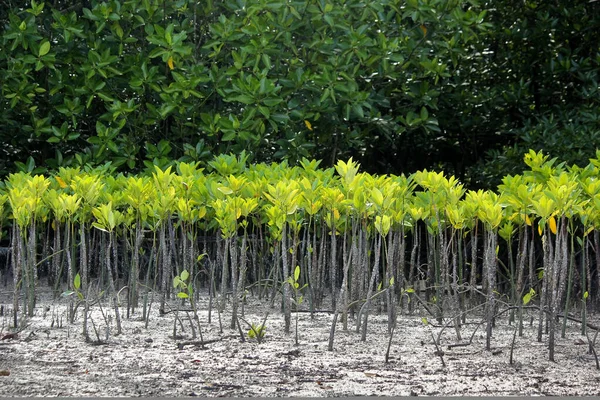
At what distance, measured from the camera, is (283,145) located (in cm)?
747

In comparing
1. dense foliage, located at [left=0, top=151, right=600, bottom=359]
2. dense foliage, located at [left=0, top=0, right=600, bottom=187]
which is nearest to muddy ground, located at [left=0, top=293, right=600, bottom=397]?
dense foliage, located at [left=0, top=151, right=600, bottom=359]

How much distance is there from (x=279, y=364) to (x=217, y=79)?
4106 mm

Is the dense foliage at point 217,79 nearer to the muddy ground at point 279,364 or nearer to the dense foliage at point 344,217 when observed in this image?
the dense foliage at point 344,217

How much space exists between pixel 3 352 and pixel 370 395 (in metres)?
1.74

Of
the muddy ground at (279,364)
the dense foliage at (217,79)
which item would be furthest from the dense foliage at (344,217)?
the dense foliage at (217,79)

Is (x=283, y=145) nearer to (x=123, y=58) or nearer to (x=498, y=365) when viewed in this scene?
(x=123, y=58)

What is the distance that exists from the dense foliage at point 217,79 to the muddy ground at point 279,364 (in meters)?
3.01

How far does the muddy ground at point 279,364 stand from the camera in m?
3.16

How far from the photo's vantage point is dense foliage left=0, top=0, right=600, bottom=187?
23.3 feet

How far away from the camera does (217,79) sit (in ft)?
23.7

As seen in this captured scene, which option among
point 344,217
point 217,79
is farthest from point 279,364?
point 217,79

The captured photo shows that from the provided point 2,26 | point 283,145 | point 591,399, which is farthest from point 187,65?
point 591,399

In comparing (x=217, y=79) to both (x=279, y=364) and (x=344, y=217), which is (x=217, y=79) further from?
(x=279, y=364)

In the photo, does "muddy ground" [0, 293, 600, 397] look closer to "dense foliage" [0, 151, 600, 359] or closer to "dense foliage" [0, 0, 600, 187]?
"dense foliage" [0, 151, 600, 359]
